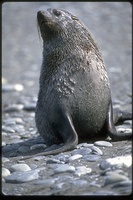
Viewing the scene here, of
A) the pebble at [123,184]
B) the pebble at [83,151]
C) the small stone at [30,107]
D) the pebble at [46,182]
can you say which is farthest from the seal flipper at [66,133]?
the small stone at [30,107]

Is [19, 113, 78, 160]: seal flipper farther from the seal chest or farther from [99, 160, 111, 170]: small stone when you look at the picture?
[99, 160, 111, 170]: small stone

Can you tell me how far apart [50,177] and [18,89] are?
594 cm

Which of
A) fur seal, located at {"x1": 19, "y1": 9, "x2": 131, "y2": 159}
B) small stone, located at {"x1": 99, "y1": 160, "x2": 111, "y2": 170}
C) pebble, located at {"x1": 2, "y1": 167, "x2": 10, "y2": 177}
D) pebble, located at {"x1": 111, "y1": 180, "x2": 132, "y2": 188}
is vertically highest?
fur seal, located at {"x1": 19, "y1": 9, "x2": 131, "y2": 159}

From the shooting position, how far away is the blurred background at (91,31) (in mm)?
11344

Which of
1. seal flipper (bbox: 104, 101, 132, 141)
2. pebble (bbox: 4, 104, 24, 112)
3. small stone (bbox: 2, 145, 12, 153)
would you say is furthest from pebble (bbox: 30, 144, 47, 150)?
pebble (bbox: 4, 104, 24, 112)

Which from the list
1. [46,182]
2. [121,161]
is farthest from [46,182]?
[121,161]

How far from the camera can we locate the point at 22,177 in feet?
16.5

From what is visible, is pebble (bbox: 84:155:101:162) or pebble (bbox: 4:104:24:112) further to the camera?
pebble (bbox: 4:104:24:112)

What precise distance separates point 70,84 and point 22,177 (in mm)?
1390

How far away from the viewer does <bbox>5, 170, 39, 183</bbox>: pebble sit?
4.99m

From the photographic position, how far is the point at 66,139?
5.98 meters

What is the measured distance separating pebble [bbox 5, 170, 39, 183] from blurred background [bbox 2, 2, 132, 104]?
4283 mm

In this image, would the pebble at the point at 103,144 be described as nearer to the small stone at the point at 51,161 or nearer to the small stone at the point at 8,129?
the small stone at the point at 51,161
